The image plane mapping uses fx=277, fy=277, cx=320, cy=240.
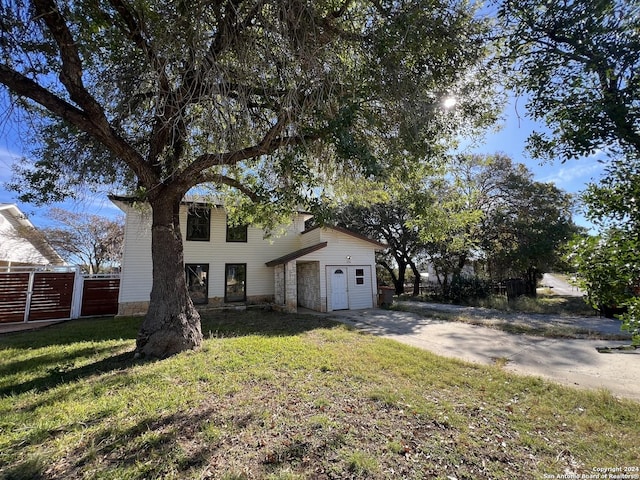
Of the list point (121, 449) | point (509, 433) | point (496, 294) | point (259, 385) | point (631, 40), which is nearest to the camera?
point (631, 40)

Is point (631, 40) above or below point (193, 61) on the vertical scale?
below

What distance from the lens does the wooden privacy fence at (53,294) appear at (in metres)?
9.87

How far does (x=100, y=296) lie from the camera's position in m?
11.5

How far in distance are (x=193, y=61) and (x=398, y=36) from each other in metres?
2.77

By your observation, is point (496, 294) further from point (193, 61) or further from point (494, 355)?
point (193, 61)

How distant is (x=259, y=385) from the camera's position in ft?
13.7

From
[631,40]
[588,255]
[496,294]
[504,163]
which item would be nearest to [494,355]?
[588,255]

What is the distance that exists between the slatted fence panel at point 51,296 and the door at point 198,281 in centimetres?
421

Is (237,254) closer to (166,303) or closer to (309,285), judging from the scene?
(309,285)

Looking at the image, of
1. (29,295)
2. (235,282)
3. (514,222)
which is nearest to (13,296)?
(29,295)

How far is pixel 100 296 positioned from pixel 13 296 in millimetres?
2468

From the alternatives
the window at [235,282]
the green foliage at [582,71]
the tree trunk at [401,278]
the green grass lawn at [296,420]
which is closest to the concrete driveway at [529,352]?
the green grass lawn at [296,420]

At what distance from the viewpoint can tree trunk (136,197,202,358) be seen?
5.52 metres

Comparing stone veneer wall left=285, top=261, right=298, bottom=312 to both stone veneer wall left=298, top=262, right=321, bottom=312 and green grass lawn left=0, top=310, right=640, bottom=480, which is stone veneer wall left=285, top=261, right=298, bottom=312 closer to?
stone veneer wall left=298, top=262, right=321, bottom=312
